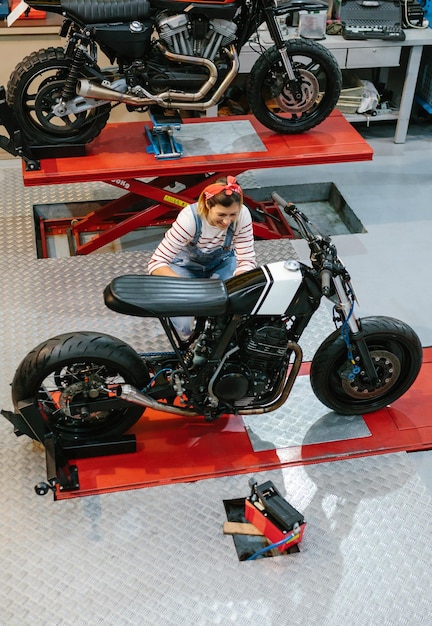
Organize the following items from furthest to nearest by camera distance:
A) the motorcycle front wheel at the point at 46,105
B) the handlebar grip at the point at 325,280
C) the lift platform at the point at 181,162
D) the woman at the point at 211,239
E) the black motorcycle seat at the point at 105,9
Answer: the lift platform at the point at 181,162, the motorcycle front wheel at the point at 46,105, the black motorcycle seat at the point at 105,9, the woman at the point at 211,239, the handlebar grip at the point at 325,280

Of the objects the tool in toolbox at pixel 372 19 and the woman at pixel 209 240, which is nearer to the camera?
the woman at pixel 209 240

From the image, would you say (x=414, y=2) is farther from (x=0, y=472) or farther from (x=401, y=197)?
(x=0, y=472)

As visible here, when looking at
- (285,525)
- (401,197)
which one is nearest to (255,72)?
(401,197)

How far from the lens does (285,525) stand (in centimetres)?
279

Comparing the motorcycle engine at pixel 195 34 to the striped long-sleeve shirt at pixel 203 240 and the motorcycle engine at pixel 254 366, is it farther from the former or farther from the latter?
the motorcycle engine at pixel 254 366

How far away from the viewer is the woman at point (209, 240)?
3.06 m

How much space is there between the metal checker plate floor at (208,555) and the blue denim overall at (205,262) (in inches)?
39.5

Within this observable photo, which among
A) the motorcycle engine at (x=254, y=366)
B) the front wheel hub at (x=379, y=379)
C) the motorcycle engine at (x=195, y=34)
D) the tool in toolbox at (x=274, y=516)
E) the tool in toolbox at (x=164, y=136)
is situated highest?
the motorcycle engine at (x=195, y=34)

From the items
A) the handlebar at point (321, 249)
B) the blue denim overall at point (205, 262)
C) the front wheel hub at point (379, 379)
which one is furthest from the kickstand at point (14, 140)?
the front wheel hub at point (379, 379)

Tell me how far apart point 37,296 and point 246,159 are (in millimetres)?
1477

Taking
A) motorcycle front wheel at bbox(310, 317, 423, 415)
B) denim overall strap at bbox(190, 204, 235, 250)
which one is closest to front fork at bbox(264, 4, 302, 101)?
denim overall strap at bbox(190, 204, 235, 250)

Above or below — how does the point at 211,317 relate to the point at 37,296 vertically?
above

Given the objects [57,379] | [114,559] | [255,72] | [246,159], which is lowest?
[114,559]

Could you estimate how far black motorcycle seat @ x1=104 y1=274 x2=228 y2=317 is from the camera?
2718 mm
